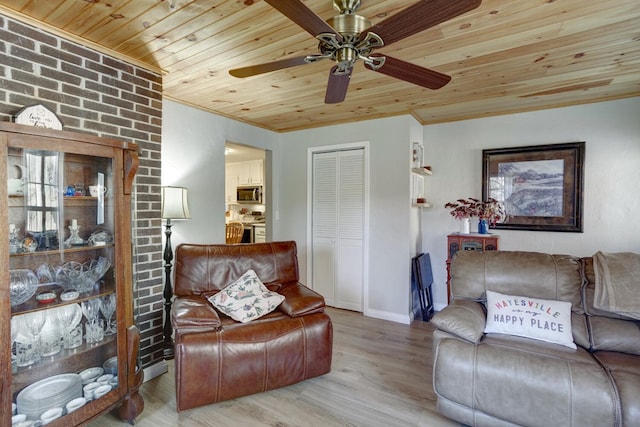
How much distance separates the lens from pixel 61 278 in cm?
174

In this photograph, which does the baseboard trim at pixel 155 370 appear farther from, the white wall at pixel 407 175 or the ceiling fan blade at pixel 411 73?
the ceiling fan blade at pixel 411 73

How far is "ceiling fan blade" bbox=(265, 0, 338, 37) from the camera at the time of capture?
3.78 feet

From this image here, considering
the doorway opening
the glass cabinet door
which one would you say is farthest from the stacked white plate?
the doorway opening

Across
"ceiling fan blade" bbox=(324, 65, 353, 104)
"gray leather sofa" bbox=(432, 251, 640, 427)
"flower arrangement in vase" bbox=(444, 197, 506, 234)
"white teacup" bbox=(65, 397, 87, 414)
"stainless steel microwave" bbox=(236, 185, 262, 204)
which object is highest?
"ceiling fan blade" bbox=(324, 65, 353, 104)

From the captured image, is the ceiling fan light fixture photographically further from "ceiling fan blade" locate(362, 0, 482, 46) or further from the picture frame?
the picture frame

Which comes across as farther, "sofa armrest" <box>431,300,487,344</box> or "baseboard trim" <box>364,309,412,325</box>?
"baseboard trim" <box>364,309,412,325</box>

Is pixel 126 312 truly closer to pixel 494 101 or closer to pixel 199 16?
pixel 199 16

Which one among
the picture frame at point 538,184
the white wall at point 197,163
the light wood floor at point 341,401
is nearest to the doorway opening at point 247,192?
the white wall at point 197,163

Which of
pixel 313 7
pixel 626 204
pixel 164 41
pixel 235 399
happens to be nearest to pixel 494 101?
pixel 626 204

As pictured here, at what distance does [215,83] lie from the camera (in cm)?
270

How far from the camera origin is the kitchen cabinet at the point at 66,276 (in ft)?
4.84

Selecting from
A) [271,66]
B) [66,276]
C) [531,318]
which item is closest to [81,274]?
[66,276]

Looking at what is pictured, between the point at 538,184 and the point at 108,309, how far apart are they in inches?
160

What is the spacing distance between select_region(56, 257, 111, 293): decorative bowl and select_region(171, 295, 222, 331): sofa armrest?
523 millimetres
